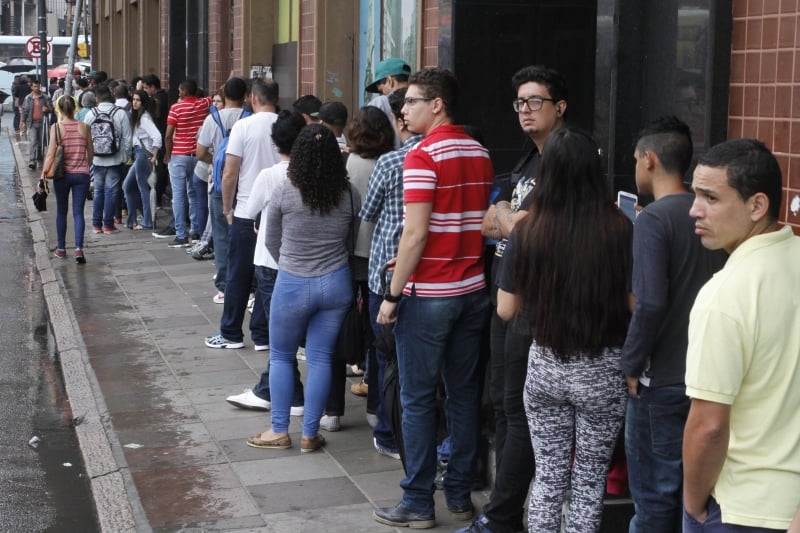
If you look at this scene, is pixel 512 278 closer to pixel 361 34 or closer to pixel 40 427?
pixel 40 427

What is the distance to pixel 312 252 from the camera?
22.1ft

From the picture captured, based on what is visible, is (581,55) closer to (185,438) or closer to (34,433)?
(185,438)

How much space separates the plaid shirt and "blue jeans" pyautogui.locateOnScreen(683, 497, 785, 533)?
3.03m

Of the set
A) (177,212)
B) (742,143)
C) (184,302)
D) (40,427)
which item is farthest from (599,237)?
(177,212)

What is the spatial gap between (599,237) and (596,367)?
493 millimetres

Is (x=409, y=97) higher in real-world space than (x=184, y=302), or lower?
higher

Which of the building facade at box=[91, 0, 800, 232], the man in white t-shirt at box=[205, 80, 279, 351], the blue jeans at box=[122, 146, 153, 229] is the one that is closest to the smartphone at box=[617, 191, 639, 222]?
the building facade at box=[91, 0, 800, 232]

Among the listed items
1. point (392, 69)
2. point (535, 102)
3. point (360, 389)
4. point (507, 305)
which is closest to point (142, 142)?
point (392, 69)

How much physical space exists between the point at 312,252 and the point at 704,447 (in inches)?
148

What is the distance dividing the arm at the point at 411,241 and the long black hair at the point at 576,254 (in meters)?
0.98

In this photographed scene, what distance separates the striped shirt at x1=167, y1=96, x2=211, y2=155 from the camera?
49.9 feet

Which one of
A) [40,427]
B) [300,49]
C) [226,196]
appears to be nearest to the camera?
[40,427]

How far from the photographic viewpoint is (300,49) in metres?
14.1

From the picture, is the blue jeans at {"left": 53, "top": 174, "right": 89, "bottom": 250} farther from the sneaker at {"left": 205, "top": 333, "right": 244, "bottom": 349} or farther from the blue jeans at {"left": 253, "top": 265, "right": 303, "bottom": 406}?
the blue jeans at {"left": 253, "top": 265, "right": 303, "bottom": 406}
